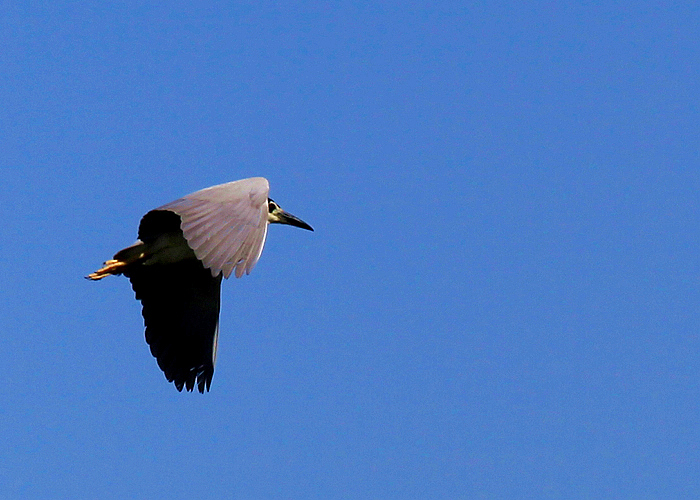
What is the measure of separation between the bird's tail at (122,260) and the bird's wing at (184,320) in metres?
0.48

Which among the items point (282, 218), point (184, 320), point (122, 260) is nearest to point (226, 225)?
point (122, 260)

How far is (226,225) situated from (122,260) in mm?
2734

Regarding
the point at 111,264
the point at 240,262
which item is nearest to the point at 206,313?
the point at 111,264

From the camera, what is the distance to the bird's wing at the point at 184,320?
11000 millimetres

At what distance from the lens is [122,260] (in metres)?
10.5

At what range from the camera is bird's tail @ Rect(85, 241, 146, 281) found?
1045cm

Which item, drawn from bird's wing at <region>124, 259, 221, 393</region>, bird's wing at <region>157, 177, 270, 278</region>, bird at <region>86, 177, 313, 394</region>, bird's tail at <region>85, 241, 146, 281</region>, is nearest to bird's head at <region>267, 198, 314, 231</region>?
bird at <region>86, 177, 313, 394</region>

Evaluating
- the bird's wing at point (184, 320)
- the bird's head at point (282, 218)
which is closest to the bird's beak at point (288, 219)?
the bird's head at point (282, 218)

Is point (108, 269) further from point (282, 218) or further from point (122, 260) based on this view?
point (282, 218)

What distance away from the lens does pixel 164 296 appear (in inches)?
435

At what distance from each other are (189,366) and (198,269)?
111 cm

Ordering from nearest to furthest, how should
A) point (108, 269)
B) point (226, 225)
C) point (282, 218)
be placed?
point (226, 225) < point (108, 269) < point (282, 218)

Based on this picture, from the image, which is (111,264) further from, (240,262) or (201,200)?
(240,262)

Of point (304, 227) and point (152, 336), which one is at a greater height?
point (304, 227)
